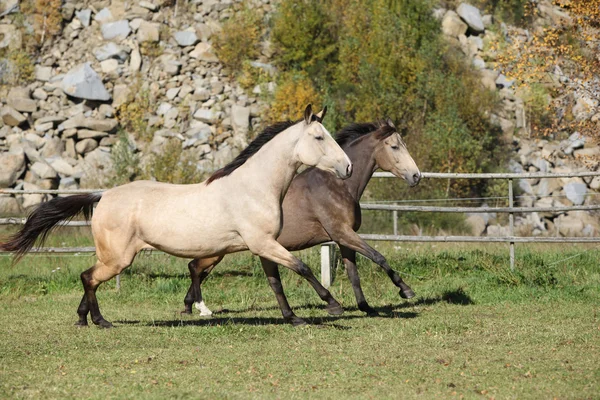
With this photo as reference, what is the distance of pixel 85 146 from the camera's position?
86.8 ft

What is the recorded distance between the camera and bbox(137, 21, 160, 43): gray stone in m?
29.2

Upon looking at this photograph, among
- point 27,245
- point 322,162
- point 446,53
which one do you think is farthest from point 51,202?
point 446,53

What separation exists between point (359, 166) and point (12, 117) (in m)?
20.6

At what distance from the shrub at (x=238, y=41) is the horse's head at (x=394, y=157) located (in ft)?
66.7

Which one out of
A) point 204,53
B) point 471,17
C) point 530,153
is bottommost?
point 530,153

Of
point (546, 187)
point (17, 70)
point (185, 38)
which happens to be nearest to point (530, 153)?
point (546, 187)

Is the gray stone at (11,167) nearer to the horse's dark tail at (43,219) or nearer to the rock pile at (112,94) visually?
the rock pile at (112,94)

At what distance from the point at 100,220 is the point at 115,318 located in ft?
5.43

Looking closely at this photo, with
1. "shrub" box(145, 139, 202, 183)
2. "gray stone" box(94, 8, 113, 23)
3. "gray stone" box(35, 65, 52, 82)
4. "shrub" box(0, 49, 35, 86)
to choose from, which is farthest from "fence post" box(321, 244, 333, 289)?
"gray stone" box(94, 8, 113, 23)

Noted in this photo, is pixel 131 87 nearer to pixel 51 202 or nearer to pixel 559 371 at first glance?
Result: pixel 51 202

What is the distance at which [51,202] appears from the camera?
8.47 m

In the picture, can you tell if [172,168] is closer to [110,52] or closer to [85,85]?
[85,85]

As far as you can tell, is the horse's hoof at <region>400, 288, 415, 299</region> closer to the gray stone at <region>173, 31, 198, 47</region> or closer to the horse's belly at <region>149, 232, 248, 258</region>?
the horse's belly at <region>149, 232, 248, 258</region>

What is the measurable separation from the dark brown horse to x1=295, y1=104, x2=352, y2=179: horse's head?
A: 106 cm
